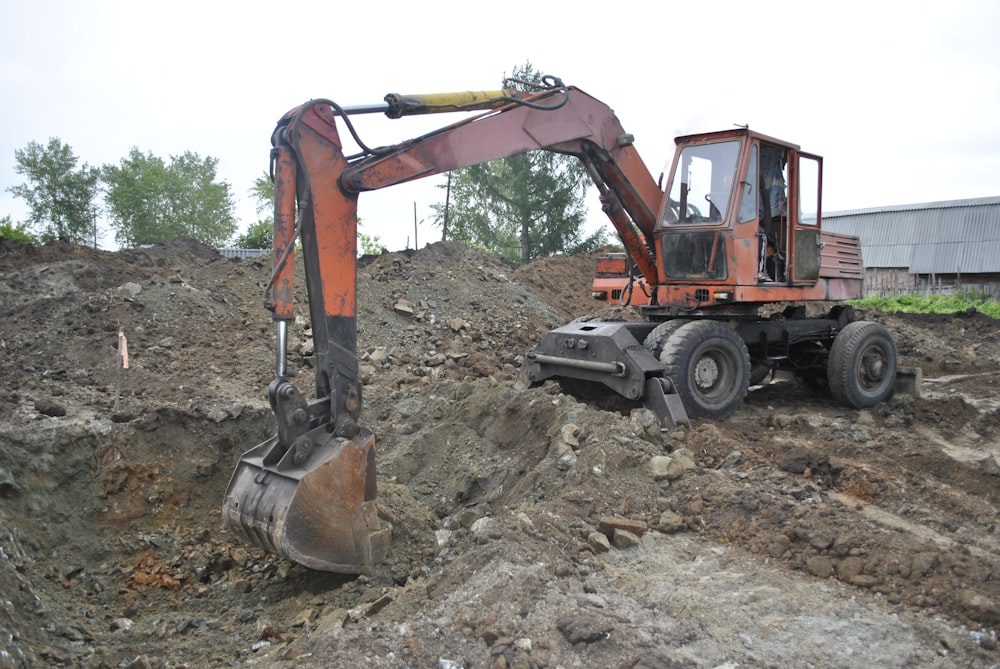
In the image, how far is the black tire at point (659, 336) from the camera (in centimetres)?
694

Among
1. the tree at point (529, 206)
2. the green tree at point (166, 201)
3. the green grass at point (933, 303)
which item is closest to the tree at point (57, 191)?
the green tree at point (166, 201)

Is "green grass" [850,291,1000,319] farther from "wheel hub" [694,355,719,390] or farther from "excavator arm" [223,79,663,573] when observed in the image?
"excavator arm" [223,79,663,573]

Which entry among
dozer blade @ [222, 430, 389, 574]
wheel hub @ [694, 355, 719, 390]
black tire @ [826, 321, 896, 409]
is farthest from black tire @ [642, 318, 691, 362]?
dozer blade @ [222, 430, 389, 574]

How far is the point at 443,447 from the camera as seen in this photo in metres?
6.49

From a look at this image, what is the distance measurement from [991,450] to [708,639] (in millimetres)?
5199

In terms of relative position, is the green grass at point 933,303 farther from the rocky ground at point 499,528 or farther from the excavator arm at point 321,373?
the excavator arm at point 321,373

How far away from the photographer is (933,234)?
98.7 feet

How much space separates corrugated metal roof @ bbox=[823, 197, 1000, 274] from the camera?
28.7m

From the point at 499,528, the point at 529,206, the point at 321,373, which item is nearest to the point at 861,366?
the point at 499,528

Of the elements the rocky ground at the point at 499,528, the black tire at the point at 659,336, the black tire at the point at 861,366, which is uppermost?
the black tire at the point at 659,336

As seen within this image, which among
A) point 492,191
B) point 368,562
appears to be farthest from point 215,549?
point 492,191

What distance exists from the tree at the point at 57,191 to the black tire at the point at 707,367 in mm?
33090

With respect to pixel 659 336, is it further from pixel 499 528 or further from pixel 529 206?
pixel 529 206

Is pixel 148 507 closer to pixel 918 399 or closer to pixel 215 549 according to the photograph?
pixel 215 549
